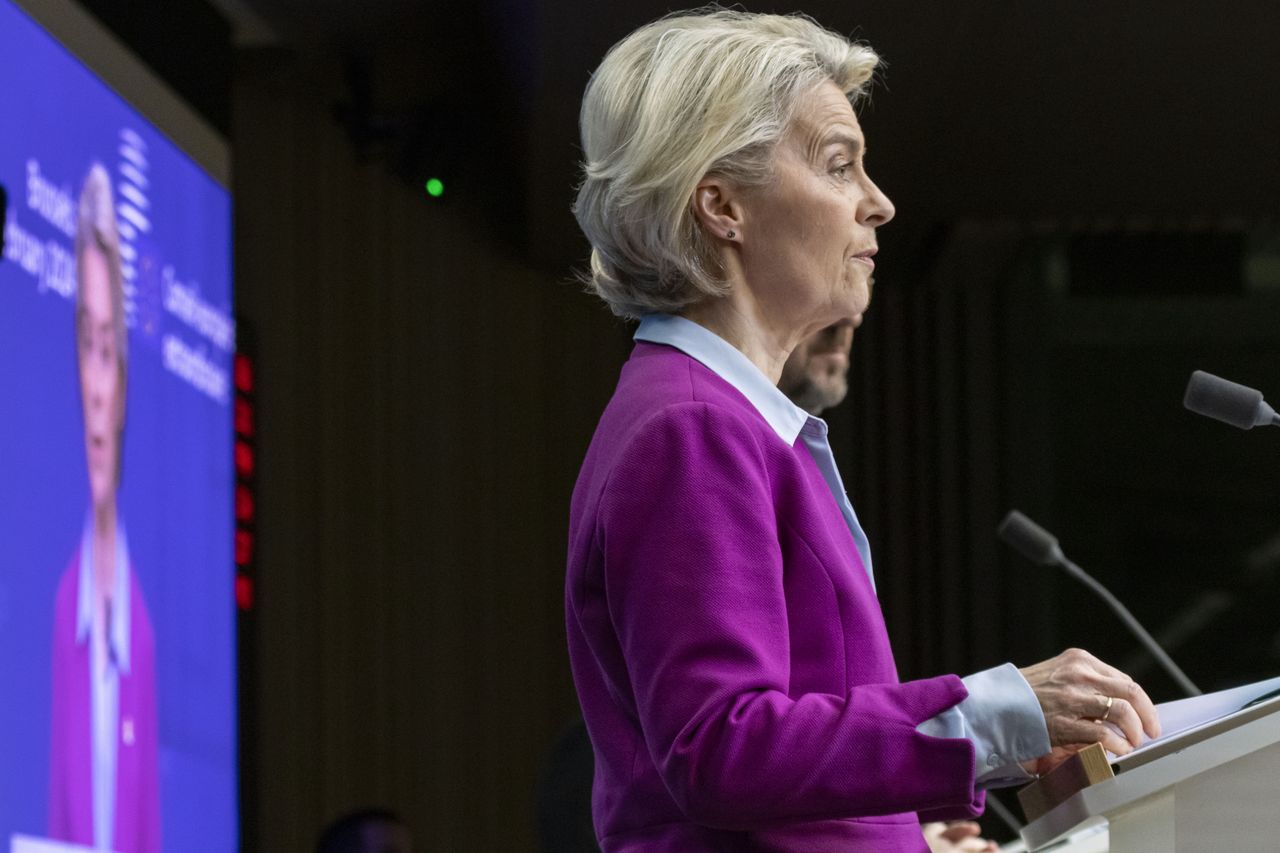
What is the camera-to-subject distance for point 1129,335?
7238 mm

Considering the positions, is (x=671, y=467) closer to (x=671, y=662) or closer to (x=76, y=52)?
(x=671, y=662)

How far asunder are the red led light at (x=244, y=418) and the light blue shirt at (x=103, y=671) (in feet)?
3.20

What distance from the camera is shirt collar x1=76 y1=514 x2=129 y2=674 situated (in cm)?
325

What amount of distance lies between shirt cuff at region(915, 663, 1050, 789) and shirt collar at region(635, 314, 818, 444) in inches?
9.5

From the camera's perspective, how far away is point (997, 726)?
40.6 inches

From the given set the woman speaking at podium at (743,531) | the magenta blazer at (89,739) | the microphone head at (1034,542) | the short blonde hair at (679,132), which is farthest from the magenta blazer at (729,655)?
the magenta blazer at (89,739)

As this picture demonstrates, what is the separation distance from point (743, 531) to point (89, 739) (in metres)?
2.52

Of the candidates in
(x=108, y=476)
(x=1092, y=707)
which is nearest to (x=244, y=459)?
(x=108, y=476)

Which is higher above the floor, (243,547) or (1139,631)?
(243,547)

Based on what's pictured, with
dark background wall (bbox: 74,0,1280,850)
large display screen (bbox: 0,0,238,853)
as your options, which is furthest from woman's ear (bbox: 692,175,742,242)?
dark background wall (bbox: 74,0,1280,850)

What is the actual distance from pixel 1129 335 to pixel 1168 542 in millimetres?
897

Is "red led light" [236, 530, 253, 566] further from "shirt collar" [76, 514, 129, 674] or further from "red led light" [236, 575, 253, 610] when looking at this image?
"shirt collar" [76, 514, 129, 674]

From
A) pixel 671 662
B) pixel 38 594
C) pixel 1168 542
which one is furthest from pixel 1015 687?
pixel 1168 542

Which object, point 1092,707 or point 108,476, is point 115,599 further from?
point 1092,707
